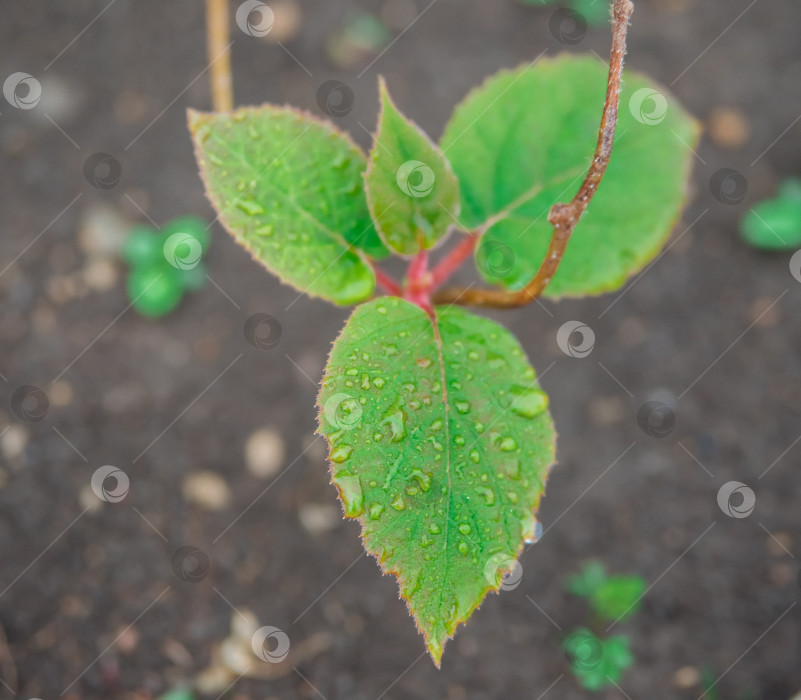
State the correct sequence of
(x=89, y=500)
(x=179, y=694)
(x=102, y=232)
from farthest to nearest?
(x=102, y=232), (x=89, y=500), (x=179, y=694)

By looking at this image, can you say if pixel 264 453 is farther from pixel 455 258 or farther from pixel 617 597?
pixel 617 597

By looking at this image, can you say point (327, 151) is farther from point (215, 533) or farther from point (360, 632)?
point (360, 632)

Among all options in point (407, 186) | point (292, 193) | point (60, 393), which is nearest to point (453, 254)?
point (407, 186)

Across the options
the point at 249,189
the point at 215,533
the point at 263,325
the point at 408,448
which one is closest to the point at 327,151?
the point at 249,189

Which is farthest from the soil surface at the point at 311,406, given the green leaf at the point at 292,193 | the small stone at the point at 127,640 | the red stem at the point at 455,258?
the green leaf at the point at 292,193

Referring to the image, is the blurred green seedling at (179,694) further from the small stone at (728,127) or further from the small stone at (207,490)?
the small stone at (728,127)

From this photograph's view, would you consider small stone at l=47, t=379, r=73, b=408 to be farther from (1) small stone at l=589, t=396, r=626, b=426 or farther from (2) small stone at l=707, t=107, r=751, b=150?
(2) small stone at l=707, t=107, r=751, b=150

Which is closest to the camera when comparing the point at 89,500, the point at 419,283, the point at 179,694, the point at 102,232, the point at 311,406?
the point at 419,283
